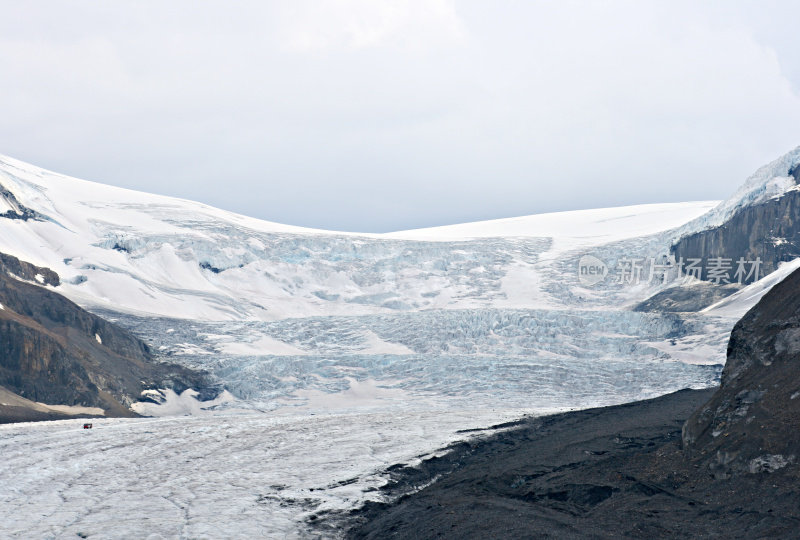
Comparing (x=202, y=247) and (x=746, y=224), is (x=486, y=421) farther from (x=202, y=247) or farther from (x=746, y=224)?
(x=202, y=247)

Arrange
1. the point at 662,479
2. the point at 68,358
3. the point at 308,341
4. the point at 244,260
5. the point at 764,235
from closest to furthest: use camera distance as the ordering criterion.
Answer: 1. the point at 662,479
2. the point at 68,358
3. the point at 308,341
4. the point at 764,235
5. the point at 244,260

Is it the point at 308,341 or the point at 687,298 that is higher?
the point at 687,298

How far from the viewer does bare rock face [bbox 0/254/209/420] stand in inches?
1750

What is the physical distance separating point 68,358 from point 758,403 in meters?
40.9

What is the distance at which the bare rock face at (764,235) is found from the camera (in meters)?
74.0

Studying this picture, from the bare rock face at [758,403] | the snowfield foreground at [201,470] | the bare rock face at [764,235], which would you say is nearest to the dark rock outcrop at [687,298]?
the bare rock face at [764,235]

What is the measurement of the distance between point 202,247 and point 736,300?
2122 inches

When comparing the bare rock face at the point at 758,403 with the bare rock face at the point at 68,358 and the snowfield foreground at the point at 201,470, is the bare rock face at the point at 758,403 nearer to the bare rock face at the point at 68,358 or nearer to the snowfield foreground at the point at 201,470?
the snowfield foreground at the point at 201,470

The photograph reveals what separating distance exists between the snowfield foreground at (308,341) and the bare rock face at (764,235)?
2.40 meters

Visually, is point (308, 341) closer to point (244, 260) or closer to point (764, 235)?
point (244, 260)

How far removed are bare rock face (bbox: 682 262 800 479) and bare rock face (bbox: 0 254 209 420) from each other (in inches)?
1406

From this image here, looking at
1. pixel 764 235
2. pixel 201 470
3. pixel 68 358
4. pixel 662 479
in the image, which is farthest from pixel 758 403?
pixel 764 235

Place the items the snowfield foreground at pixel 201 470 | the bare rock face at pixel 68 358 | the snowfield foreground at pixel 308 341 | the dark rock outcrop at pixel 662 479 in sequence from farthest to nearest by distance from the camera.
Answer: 1. the bare rock face at pixel 68 358
2. the snowfield foreground at pixel 308 341
3. the snowfield foreground at pixel 201 470
4. the dark rock outcrop at pixel 662 479

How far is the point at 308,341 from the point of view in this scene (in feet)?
212
